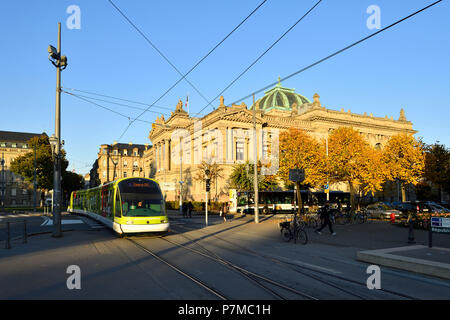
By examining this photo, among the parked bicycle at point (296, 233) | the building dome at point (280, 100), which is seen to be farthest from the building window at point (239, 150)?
the parked bicycle at point (296, 233)

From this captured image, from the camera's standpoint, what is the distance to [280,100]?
Result: 78625mm

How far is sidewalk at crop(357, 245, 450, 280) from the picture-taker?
8517mm

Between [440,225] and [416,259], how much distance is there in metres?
2.53

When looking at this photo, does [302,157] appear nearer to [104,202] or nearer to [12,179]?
[104,202]

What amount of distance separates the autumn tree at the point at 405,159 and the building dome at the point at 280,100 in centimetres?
2694

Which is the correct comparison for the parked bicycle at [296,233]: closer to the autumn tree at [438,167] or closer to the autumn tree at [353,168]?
the autumn tree at [353,168]

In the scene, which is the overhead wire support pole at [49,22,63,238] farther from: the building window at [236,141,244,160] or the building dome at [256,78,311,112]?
the building dome at [256,78,311,112]

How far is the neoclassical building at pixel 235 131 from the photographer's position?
5828 cm

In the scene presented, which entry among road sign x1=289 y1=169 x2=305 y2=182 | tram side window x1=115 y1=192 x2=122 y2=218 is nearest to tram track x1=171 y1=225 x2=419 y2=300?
road sign x1=289 y1=169 x2=305 y2=182

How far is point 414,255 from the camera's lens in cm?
1027

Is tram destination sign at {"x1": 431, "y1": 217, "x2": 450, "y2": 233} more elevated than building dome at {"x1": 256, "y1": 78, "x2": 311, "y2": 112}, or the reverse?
building dome at {"x1": 256, "y1": 78, "x2": 311, "y2": 112}

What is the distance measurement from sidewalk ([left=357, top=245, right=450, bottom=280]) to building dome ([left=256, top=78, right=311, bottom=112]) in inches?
2602
